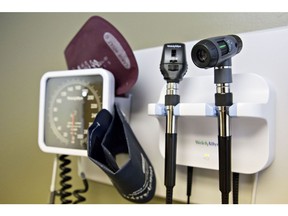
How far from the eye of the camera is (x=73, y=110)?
1.82ft

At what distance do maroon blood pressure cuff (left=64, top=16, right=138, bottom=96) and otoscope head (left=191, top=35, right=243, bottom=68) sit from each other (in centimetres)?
18

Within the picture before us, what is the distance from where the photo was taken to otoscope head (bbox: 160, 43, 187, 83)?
1.40 feet

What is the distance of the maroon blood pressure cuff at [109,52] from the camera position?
20.3 inches

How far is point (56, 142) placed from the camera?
1.84 feet

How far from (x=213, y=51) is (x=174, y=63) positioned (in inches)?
3.5

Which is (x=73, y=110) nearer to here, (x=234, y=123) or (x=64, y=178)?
(x=64, y=178)

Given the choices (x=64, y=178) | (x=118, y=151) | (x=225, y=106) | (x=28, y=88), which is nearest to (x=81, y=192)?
(x=64, y=178)

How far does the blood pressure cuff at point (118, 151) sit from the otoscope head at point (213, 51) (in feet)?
0.63

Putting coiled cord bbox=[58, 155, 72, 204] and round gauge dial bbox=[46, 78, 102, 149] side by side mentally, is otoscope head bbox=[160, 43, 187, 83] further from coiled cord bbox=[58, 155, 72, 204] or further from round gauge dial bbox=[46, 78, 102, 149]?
coiled cord bbox=[58, 155, 72, 204]

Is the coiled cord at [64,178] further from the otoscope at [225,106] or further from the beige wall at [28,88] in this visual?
the otoscope at [225,106]

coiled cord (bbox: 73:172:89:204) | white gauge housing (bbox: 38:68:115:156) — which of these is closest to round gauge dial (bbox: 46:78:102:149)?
white gauge housing (bbox: 38:68:115:156)

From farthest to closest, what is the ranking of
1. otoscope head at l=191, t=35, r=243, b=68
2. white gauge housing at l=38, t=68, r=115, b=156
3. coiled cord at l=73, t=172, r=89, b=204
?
1. coiled cord at l=73, t=172, r=89, b=204
2. white gauge housing at l=38, t=68, r=115, b=156
3. otoscope head at l=191, t=35, r=243, b=68

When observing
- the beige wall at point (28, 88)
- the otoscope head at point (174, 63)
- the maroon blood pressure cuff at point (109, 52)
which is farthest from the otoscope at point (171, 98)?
the beige wall at point (28, 88)

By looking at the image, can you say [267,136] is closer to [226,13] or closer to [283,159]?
[283,159]
